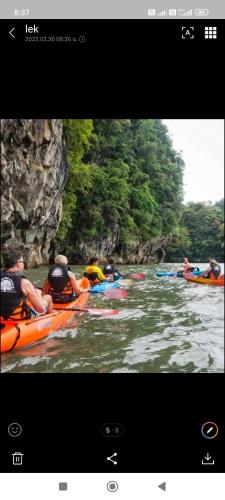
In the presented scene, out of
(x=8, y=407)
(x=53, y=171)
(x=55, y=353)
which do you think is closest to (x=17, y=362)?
(x=55, y=353)

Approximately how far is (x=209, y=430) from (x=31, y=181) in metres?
14.7

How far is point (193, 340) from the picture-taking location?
17.2 ft

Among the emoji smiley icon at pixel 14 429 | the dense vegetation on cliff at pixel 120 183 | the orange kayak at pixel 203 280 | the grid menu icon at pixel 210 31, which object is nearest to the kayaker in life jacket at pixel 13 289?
the emoji smiley icon at pixel 14 429

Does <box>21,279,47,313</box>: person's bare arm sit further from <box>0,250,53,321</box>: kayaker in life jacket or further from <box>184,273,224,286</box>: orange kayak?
<box>184,273,224,286</box>: orange kayak

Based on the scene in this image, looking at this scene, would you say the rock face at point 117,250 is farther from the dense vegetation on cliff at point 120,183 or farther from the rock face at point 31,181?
the rock face at point 31,181

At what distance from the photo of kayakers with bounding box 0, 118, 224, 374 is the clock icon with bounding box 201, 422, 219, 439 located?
1.14 feet

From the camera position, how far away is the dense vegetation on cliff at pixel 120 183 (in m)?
23.5

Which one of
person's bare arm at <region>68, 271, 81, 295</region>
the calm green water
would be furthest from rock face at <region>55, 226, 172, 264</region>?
the calm green water

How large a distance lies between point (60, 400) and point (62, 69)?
2.04m

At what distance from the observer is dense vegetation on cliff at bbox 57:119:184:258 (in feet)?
76.9

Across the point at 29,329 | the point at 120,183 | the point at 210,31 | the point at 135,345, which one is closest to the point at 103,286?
the point at 135,345

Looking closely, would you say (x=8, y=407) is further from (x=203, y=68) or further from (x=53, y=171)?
(x=53, y=171)

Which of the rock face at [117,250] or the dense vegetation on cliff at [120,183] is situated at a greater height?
the dense vegetation on cliff at [120,183]

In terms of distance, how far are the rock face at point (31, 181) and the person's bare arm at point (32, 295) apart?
343 inches
